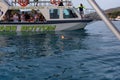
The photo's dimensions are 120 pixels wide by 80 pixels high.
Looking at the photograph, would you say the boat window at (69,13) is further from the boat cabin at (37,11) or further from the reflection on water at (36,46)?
the reflection on water at (36,46)

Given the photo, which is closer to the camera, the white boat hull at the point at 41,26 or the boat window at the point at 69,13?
the white boat hull at the point at 41,26

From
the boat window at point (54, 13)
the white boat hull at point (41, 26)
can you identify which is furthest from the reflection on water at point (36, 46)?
the boat window at point (54, 13)

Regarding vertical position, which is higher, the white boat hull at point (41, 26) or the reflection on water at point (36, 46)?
the white boat hull at point (41, 26)

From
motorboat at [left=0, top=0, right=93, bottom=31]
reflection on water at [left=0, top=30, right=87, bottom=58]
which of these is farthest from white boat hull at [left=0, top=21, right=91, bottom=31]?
reflection on water at [left=0, top=30, right=87, bottom=58]

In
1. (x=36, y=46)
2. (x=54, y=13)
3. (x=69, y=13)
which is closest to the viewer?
(x=36, y=46)

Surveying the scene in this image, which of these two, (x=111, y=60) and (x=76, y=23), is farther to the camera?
(x=76, y=23)

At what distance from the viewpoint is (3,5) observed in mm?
30453

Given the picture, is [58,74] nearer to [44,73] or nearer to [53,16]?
[44,73]

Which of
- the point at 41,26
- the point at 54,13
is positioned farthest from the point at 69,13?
the point at 41,26

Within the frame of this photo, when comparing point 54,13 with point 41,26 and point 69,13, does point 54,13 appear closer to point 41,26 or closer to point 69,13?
point 69,13

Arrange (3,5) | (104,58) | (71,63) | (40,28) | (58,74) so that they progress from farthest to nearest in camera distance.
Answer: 1. (3,5)
2. (40,28)
3. (104,58)
4. (71,63)
5. (58,74)

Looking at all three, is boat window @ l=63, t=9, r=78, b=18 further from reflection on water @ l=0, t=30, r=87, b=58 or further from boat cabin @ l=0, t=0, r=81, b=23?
reflection on water @ l=0, t=30, r=87, b=58

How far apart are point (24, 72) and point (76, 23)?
1986 centimetres

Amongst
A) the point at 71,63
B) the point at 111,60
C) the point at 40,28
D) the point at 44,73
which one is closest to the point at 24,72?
the point at 44,73
